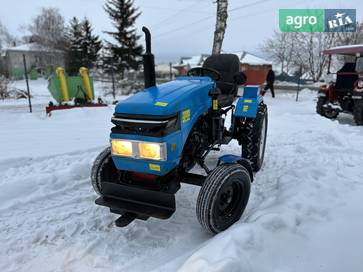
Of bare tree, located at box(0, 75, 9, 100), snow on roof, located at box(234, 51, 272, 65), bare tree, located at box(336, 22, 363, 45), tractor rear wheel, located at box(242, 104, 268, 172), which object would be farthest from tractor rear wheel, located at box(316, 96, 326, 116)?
snow on roof, located at box(234, 51, 272, 65)

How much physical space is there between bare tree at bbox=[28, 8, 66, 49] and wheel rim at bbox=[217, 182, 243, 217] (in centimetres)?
3385

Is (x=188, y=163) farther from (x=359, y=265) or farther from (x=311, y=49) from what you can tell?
(x=311, y=49)

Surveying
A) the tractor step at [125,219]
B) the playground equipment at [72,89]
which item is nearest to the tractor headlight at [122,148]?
the tractor step at [125,219]

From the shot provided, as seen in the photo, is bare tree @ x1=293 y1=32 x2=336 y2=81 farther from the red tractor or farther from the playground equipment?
the playground equipment

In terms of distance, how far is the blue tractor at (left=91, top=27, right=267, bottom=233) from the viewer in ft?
7.72

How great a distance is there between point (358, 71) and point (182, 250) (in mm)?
7096

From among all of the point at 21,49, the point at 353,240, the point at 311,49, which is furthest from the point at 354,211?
the point at 21,49

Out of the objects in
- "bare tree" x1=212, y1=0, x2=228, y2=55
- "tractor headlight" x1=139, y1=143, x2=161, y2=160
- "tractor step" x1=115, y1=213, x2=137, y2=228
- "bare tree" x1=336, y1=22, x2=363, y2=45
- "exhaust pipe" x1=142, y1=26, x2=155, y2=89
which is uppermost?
"bare tree" x1=336, y1=22, x2=363, y2=45

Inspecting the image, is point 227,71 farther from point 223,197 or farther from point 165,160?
point 165,160

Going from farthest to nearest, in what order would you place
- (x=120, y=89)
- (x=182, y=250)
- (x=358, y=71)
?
(x=120, y=89)
(x=358, y=71)
(x=182, y=250)

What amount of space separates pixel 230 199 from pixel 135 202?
0.87m

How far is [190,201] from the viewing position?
3.29m

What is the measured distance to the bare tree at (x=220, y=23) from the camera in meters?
8.98

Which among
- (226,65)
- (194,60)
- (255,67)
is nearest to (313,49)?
(255,67)
